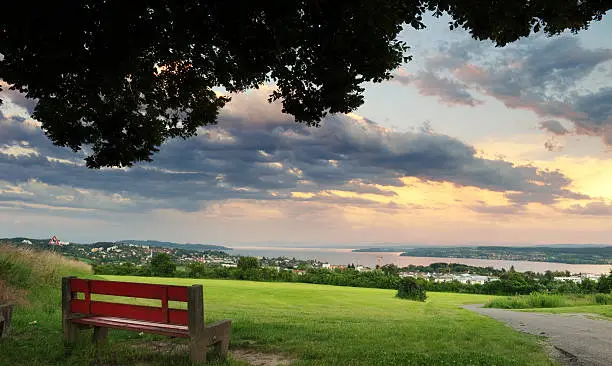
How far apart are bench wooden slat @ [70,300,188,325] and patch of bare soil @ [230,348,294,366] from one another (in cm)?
150

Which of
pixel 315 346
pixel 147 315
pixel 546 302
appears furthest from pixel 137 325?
pixel 546 302

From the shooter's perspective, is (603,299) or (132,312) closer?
(132,312)

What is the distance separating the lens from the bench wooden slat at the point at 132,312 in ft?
22.9

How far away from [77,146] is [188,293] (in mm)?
8655

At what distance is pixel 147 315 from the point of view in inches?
285

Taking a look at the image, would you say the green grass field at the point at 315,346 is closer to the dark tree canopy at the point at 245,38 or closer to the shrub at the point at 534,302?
the dark tree canopy at the point at 245,38

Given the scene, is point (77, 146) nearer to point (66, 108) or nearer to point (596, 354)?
point (66, 108)

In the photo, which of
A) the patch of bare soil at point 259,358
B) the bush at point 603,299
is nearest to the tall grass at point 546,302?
the bush at point 603,299

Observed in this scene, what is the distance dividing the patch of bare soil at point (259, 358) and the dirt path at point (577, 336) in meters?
5.22

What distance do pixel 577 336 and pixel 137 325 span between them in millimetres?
10380

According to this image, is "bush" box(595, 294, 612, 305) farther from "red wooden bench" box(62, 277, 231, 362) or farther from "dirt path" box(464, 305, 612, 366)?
"red wooden bench" box(62, 277, 231, 362)

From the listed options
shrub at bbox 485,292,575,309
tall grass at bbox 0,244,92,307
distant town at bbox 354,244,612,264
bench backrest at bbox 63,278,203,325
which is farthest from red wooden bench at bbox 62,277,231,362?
distant town at bbox 354,244,612,264

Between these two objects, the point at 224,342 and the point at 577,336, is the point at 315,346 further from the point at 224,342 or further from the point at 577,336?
the point at 577,336

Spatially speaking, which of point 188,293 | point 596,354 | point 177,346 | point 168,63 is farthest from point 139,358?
point 596,354
